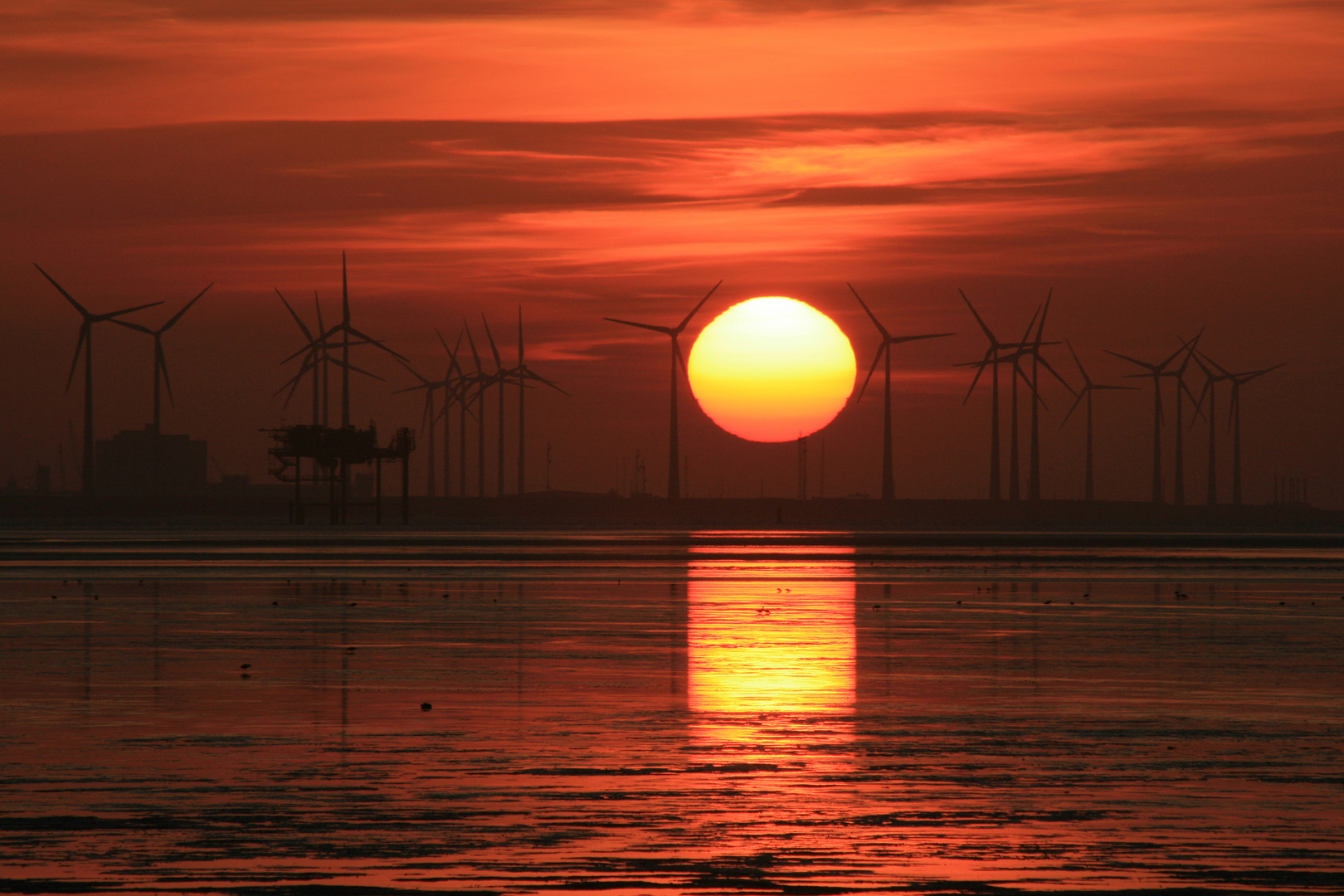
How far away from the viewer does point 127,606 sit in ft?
151

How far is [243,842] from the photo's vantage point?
46.7 ft

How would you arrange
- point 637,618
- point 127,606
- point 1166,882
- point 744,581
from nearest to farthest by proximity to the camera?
point 1166,882
point 637,618
point 127,606
point 744,581

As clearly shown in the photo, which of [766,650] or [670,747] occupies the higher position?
[766,650]

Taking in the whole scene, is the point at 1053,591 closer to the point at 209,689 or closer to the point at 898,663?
the point at 898,663

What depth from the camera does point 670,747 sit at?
20062 millimetres

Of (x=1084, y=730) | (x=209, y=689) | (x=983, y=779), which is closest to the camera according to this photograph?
(x=983, y=779)

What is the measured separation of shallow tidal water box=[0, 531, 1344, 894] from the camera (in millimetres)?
13539

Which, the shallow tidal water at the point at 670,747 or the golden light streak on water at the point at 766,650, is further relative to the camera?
Answer: the golden light streak on water at the point at 766,650

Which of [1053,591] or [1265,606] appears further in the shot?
[1053,591]

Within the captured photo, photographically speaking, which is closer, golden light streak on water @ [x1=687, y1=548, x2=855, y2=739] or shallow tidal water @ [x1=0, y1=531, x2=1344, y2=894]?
shallow tidal water @ [x1=0, y1=531, x2=1344, y2=894]

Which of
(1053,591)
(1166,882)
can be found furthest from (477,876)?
(1053,591)

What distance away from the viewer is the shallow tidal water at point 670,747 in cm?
1354

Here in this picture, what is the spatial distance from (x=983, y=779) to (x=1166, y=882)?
190 inches

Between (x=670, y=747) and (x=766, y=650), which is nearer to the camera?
(x=670, y=747)
